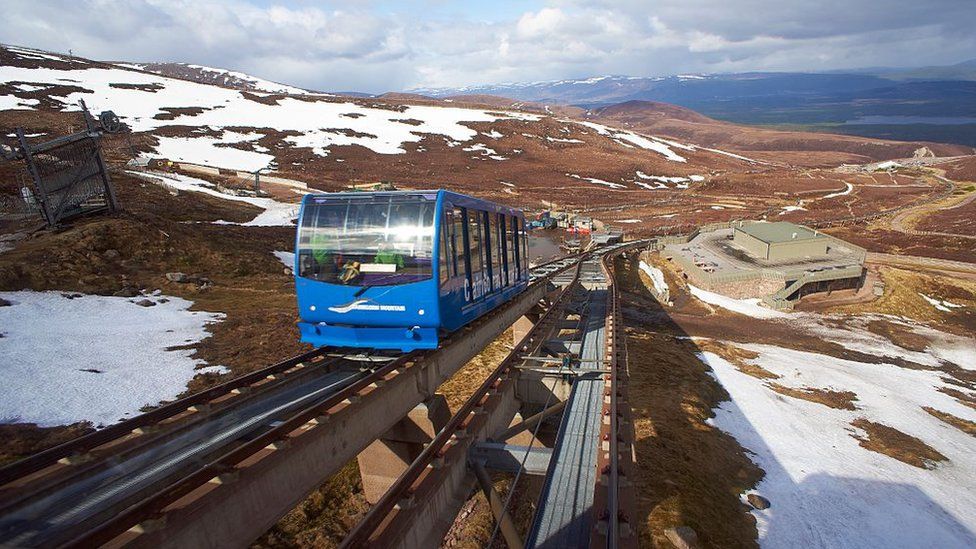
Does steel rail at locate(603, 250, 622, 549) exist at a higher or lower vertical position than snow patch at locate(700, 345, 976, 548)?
higher

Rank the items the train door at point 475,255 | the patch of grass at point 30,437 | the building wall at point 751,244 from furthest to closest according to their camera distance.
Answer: the building wall at point 751,244 < the train door at point 475,255 < the patch of grass at point 30,437

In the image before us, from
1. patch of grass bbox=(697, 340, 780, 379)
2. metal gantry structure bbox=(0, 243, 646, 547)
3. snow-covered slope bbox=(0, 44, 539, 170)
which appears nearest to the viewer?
metal gantry structure bbox=(0, 243, 646, 547)

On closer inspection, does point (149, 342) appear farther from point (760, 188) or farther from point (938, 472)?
point (760, 188)

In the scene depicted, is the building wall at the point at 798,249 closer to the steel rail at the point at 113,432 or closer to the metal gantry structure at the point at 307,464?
the metal gantry structure at the point at 307,464

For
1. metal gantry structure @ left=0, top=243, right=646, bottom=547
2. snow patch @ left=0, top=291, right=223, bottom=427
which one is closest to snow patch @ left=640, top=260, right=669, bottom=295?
metal gantry structure @ left=0, top=243, right=646, bottom=547

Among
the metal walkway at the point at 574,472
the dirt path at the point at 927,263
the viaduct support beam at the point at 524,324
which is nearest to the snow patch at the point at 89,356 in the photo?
the metal walkway at the point at 574,472

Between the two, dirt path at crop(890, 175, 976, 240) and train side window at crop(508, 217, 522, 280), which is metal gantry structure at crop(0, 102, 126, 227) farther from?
dirt path at crop(890, 175, 976, 240)
